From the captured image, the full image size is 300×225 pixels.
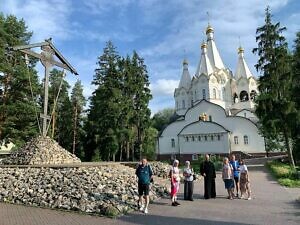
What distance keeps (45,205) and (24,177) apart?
11.4 feet

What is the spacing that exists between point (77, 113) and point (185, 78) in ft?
89.9

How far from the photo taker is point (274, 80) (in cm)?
2880

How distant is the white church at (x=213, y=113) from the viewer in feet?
170

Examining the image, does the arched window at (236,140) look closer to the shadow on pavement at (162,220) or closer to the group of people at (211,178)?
the group of people at (211,178)

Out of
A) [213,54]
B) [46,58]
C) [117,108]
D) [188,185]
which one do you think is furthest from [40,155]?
[213,54]

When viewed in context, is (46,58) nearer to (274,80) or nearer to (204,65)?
(274,80)

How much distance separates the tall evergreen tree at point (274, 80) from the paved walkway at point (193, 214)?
56.1ft

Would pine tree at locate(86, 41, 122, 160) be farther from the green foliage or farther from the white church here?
the white church

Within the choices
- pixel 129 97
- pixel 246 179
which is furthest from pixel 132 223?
pixel 129 97

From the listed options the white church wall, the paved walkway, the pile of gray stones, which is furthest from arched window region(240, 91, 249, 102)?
the paved walkway

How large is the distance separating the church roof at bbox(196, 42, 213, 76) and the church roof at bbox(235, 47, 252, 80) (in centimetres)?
540

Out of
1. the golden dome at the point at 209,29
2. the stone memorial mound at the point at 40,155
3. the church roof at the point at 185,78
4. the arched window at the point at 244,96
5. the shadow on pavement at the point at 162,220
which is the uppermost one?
the golden dome at the point at 209,29

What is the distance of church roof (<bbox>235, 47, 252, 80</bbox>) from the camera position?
63.3 meters

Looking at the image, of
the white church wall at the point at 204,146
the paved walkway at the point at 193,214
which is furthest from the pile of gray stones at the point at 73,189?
→ the white church wall at the point at 204,146
